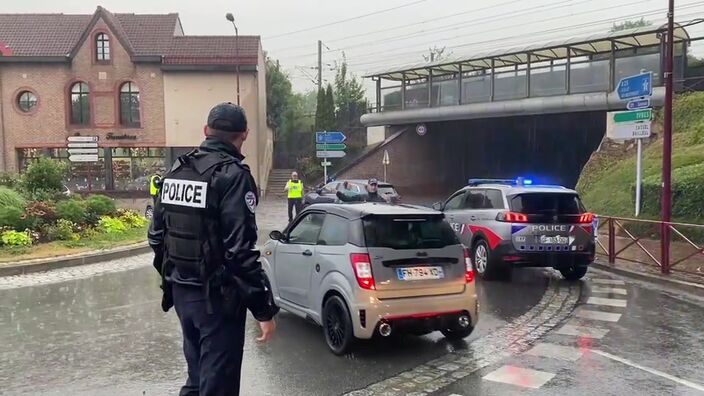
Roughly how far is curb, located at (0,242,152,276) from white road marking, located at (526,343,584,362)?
930cm

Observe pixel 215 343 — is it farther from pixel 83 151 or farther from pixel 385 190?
pixel 83 151

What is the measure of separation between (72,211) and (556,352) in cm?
1188

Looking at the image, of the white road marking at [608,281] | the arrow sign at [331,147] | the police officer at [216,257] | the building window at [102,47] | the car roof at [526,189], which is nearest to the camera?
the police officer at [216,257]

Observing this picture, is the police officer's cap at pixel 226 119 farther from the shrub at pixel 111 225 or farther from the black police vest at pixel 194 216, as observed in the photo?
the shrub at pixel 111 225

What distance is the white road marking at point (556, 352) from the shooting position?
20.6 ft

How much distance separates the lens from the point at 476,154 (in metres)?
37.6

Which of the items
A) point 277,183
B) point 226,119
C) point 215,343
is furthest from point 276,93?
point 215,343

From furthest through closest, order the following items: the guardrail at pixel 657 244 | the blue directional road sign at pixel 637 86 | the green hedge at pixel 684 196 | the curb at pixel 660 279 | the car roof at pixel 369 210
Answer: the green hedge at pixel 684 196
the blue directional road sign at pixel 637 86
the guardrail at pixel 657 244
the curb at pixel 660 279
the car roof at pixel 369 210

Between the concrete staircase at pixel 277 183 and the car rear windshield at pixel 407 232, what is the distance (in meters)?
31.6

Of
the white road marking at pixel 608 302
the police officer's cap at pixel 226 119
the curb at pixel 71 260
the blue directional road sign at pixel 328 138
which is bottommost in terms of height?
the white road marking at pixel 608 302

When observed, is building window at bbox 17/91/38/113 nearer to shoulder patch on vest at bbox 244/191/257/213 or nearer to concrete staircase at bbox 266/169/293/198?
concrete staircase at bbox 266/169/293/198

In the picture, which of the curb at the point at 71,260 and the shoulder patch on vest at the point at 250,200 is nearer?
the shoulder patch on vest at the point at 250,200

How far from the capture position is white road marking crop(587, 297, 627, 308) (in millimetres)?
8830

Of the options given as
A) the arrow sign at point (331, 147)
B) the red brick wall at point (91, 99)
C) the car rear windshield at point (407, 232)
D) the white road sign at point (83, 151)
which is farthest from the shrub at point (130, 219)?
the red brick wall at point (91, 99)
